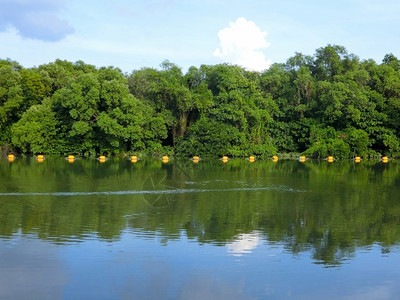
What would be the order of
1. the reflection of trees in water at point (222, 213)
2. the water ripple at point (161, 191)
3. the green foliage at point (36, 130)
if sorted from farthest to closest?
the green foliage at point (36, 130) → the water ripple at point (161, 191) → the reflection of trees in water at point (222, 213)

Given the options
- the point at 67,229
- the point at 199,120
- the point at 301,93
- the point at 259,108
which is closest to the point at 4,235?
the point at 67,229

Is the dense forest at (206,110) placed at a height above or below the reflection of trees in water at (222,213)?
above

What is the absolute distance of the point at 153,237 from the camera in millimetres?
13078

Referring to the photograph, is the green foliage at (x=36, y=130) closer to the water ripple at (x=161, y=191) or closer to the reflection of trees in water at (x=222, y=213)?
the reflection of trees in water at (x=222, y=213)

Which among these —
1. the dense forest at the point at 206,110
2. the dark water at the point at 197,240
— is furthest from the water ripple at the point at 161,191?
the dense forest at the point at 206,110

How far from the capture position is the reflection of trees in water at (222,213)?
13.4 m

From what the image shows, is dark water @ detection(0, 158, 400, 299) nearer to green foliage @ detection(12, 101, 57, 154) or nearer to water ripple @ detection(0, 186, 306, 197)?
water ripple @ detection(0, 186, 306, 197)

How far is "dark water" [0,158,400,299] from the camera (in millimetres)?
9320

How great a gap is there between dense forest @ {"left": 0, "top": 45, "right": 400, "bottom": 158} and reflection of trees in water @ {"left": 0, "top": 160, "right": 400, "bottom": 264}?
58.5ft

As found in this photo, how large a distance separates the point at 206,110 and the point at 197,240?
36508mm

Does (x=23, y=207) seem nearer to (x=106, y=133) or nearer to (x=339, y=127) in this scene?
(x=106, y=133)

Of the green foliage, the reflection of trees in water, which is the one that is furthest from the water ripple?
the green foliage

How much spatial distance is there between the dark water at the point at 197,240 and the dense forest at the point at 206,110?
817 inches

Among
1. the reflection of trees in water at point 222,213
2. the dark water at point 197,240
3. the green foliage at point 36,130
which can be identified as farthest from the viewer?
the green foliage at point 36,130
